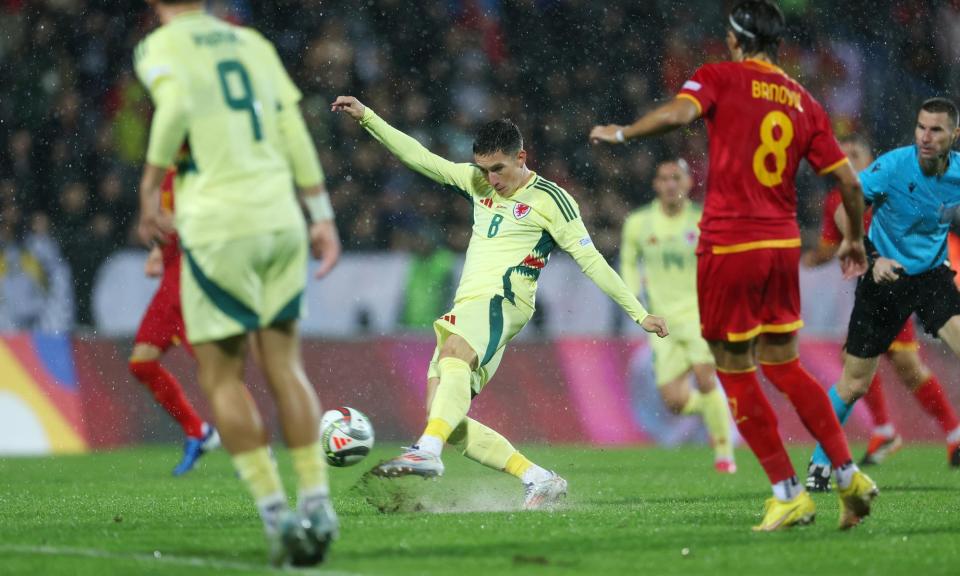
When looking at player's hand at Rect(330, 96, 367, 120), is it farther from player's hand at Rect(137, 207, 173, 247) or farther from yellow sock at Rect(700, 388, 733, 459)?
yellow sock at Rect(700, 388, 733, 459)

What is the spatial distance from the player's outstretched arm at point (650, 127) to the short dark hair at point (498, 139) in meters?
1.89

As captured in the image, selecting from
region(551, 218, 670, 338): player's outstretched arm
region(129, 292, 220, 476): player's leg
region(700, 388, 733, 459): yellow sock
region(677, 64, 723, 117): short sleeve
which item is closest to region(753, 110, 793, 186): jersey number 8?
region(677, 64, 723, 117): short sleeve

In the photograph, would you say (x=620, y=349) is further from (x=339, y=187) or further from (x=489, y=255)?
(x=489, y=255)

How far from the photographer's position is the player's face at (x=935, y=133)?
8.64m

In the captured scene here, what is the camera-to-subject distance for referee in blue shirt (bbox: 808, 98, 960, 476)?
8.90 m

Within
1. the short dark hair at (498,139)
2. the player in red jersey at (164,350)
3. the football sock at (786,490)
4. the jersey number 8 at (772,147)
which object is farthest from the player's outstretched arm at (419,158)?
the player in red jersey at (164,350)

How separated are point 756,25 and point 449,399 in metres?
2.42

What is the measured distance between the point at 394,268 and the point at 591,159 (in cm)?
271

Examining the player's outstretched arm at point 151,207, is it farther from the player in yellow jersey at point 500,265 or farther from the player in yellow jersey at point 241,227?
the player in yellow jersey at point 500,265

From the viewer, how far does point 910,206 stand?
9.03 meters

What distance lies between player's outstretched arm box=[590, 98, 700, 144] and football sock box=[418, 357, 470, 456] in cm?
200

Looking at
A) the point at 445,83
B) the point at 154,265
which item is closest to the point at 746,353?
the point at 154,265

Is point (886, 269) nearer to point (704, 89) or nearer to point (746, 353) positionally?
point (746, 353)

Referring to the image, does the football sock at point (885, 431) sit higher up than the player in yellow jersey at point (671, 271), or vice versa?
the player in yellow jersey at point (671, 271)
